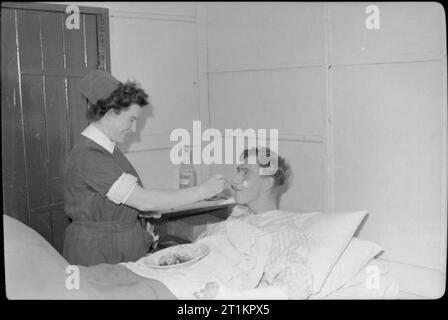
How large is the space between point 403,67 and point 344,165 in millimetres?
487

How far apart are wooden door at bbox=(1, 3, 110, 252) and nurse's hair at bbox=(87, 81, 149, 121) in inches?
11.9

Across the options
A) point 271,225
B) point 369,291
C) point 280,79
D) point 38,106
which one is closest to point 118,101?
point 38,106

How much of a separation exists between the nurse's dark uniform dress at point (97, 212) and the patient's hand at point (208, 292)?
45cm

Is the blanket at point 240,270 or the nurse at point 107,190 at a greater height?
the nurse at point 107,190

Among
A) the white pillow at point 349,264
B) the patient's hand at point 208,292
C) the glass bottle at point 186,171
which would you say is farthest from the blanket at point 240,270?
the glass bottle at point 186,171

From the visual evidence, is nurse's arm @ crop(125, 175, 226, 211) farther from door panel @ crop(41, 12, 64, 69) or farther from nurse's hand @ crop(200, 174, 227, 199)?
door panel @ crop(41, 12, 64, 69)

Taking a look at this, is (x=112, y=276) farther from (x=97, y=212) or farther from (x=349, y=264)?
(x=349, y=264)

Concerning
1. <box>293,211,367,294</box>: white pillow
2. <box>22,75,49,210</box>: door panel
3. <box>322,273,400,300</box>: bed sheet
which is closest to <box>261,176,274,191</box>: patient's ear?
<box>293,211,367,294</box>: white pillow

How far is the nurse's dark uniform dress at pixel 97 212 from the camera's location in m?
1.87

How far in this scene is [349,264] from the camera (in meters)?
1.86

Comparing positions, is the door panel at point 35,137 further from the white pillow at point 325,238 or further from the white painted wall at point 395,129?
the white painted wall at point 395,129

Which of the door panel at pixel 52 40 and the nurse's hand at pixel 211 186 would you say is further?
the door panel at pixel 52 40

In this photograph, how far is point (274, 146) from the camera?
2455 mm

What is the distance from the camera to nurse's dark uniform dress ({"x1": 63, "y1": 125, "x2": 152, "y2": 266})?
6.14 feet
